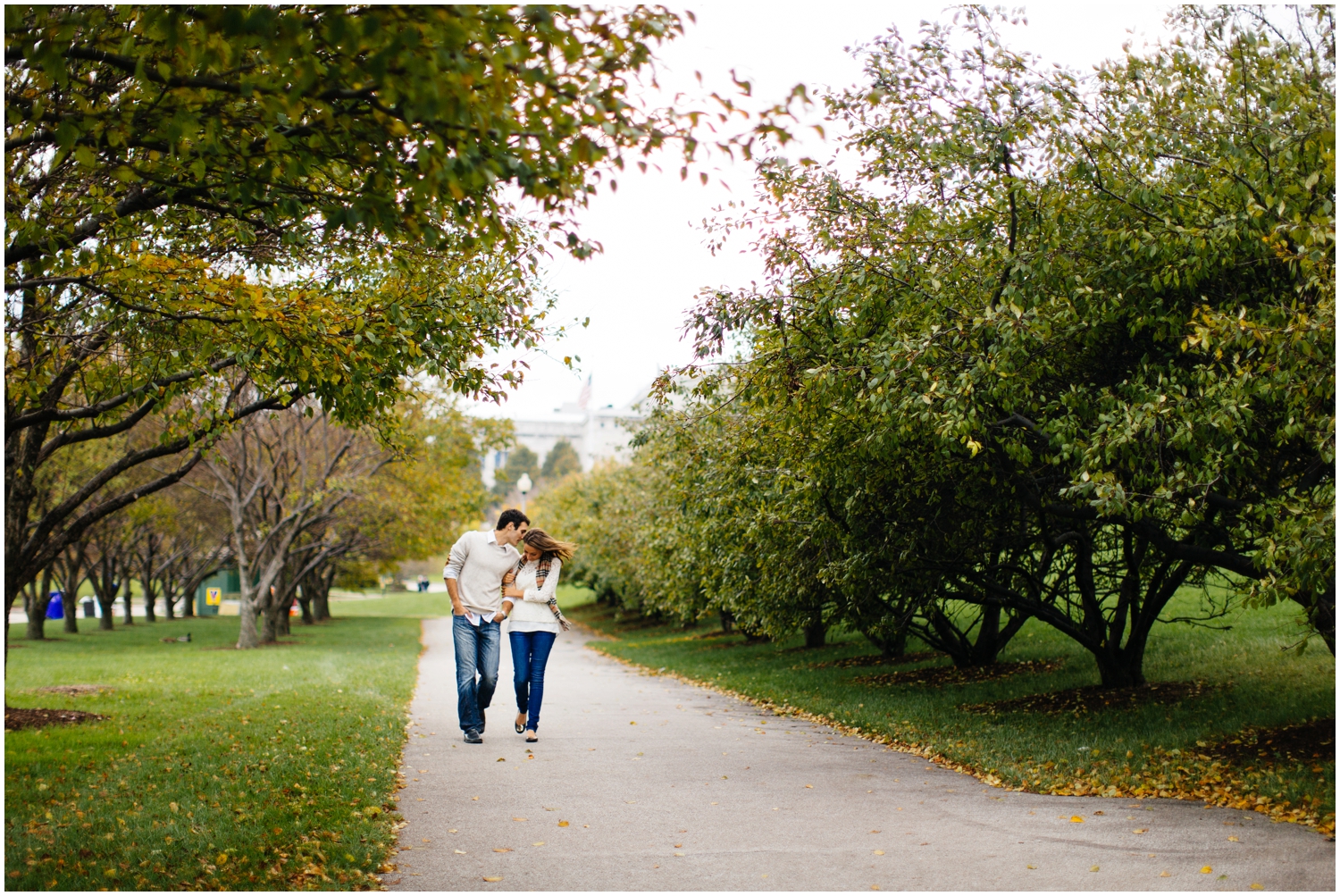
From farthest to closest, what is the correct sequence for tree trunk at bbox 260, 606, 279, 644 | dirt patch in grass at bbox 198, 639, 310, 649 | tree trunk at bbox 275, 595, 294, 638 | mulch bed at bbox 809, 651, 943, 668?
tree trunk at bbox 275, 595, 294, 638, tree trunk at bbox 260, 606, 279, 644, dirt patch in grass at bbox 198, 639, 310, 649, mulch bed at bbox 809, 651, 943, 668

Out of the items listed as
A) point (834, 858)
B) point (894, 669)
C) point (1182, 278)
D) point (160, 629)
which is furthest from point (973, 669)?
point (160, 629)

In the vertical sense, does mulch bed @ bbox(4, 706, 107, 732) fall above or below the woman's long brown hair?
below

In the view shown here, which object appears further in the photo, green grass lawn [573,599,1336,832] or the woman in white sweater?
the woman in white sweater

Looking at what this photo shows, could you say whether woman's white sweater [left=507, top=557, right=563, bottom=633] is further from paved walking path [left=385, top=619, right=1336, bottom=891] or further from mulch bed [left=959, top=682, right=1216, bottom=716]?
mulch bed [left=959, top=682, right=1216, bottom=716]

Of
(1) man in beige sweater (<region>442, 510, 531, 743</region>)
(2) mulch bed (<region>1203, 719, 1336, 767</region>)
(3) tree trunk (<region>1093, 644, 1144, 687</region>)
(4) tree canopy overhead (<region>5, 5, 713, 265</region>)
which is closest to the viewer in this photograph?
(4) tree canopy overhead (<region>5, 5, 713, 265</region>)

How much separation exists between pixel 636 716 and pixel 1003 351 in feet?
21.0

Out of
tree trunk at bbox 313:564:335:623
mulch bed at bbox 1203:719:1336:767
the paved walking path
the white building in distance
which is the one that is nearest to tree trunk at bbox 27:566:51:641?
tree trunk at bbox 313:564:335:623

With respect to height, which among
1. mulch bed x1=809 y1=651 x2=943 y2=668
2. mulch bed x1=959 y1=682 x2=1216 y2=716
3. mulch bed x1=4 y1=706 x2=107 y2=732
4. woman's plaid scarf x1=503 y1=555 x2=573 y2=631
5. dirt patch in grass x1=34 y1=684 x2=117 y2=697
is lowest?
mulch bed x1=809 y1=651 x2=943 y2=668

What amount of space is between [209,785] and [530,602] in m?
2.88

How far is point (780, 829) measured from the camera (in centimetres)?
612

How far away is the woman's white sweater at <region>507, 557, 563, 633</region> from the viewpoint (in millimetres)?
9148

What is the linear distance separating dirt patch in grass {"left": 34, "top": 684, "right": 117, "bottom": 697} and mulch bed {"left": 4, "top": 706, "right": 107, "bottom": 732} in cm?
290

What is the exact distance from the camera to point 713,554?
1492 cm

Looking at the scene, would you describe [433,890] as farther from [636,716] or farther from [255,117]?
[636,716]
